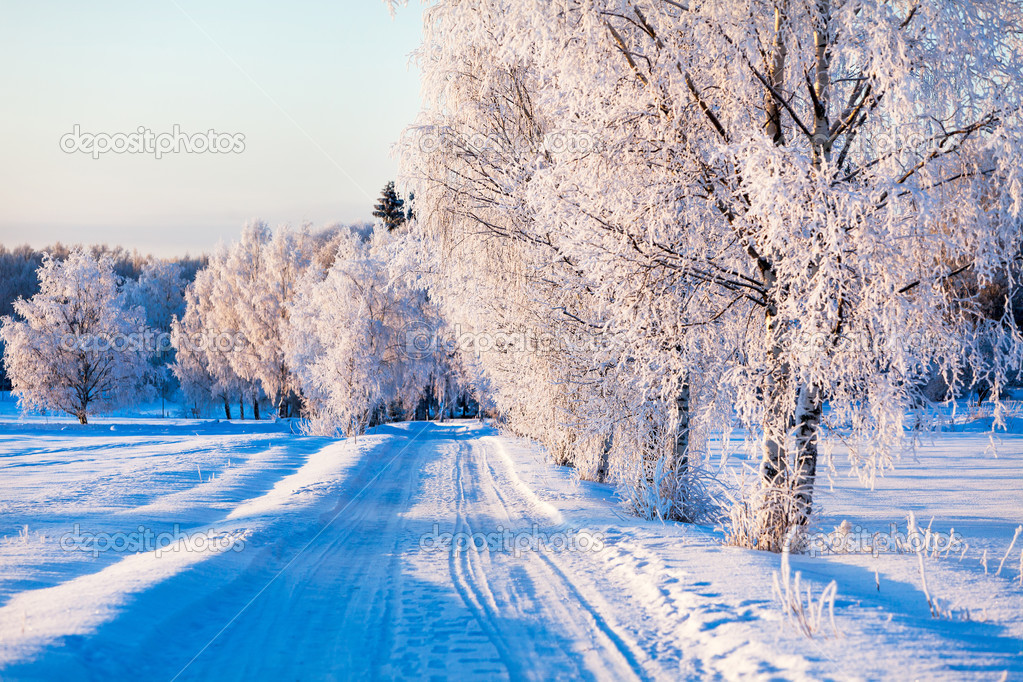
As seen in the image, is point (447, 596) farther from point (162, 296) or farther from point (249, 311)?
point (162, 296)

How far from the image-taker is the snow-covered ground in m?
4.19

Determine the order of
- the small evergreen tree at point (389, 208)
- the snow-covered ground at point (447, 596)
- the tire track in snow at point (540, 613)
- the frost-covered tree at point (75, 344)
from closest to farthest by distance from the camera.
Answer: the snow-covered ground at point (447, 596) < the tire track in snow at point (540, 613) < the frost-covered tree at point (75, 344) < the small evergreen tree at point (389, 208)

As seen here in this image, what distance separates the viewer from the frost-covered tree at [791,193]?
6074 millimetres

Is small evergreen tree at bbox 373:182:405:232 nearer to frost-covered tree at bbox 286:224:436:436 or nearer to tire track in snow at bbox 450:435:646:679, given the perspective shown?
frost-covered tree at bbox 286:224:436:436

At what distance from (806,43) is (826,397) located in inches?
153

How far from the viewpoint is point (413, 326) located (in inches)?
1532

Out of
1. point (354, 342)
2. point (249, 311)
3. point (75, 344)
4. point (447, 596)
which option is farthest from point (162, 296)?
point (447, 596)

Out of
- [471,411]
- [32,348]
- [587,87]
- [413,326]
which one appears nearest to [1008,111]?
[587,87]

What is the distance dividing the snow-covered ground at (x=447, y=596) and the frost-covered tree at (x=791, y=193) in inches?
70.6

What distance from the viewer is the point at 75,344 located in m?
38.2

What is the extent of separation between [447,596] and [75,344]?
135 feet

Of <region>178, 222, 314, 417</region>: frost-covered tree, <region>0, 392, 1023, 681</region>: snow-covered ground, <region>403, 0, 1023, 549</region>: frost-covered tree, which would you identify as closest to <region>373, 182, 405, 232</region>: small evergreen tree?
<region>178, 222, 314, 417</region>: frost-covered tree

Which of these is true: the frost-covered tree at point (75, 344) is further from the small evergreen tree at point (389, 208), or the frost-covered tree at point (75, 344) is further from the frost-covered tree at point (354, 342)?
the small evergreen tree at point (389, 208)

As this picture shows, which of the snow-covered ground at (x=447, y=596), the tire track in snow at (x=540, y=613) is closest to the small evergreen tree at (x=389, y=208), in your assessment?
the snow-covered ground at (x=447, y=596)
